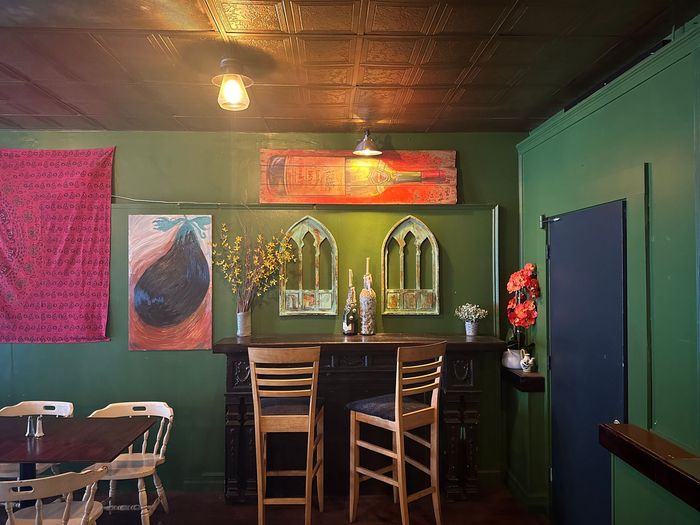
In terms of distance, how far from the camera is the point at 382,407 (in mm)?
2992

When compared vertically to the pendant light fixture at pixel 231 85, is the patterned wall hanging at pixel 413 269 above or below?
below

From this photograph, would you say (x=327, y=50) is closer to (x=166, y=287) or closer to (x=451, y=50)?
(x=451, y=50)

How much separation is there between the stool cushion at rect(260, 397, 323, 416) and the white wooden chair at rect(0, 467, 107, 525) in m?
1.02

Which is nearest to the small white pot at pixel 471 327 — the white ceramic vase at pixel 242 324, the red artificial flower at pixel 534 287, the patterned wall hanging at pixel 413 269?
the patterned wall hanging at pixel 413 269

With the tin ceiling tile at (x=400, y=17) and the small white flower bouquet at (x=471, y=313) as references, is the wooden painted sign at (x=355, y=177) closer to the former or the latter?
the small white flower bouquet at (x=471, y=313)

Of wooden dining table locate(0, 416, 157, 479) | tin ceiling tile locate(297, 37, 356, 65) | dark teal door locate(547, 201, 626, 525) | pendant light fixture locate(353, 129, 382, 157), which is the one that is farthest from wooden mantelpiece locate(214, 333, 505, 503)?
tin ceiling tile locate(297, 37, 356, 65)

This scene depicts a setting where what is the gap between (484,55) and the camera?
242cm

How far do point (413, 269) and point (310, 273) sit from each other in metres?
0.84

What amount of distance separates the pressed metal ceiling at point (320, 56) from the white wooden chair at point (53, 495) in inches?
76.6

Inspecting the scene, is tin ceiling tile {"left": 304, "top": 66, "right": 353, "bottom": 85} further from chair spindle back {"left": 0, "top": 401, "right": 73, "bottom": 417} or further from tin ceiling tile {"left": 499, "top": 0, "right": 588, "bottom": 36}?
chair spindle back {"left": 0, "top": 401, "right": 73, "bottom": 417}

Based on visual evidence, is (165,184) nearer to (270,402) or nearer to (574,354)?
(270,402)

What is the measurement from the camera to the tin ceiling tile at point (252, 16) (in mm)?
1932

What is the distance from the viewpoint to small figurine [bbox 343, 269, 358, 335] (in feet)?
11.9

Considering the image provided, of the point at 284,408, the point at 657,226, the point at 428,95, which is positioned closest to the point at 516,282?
the point at 657,226
